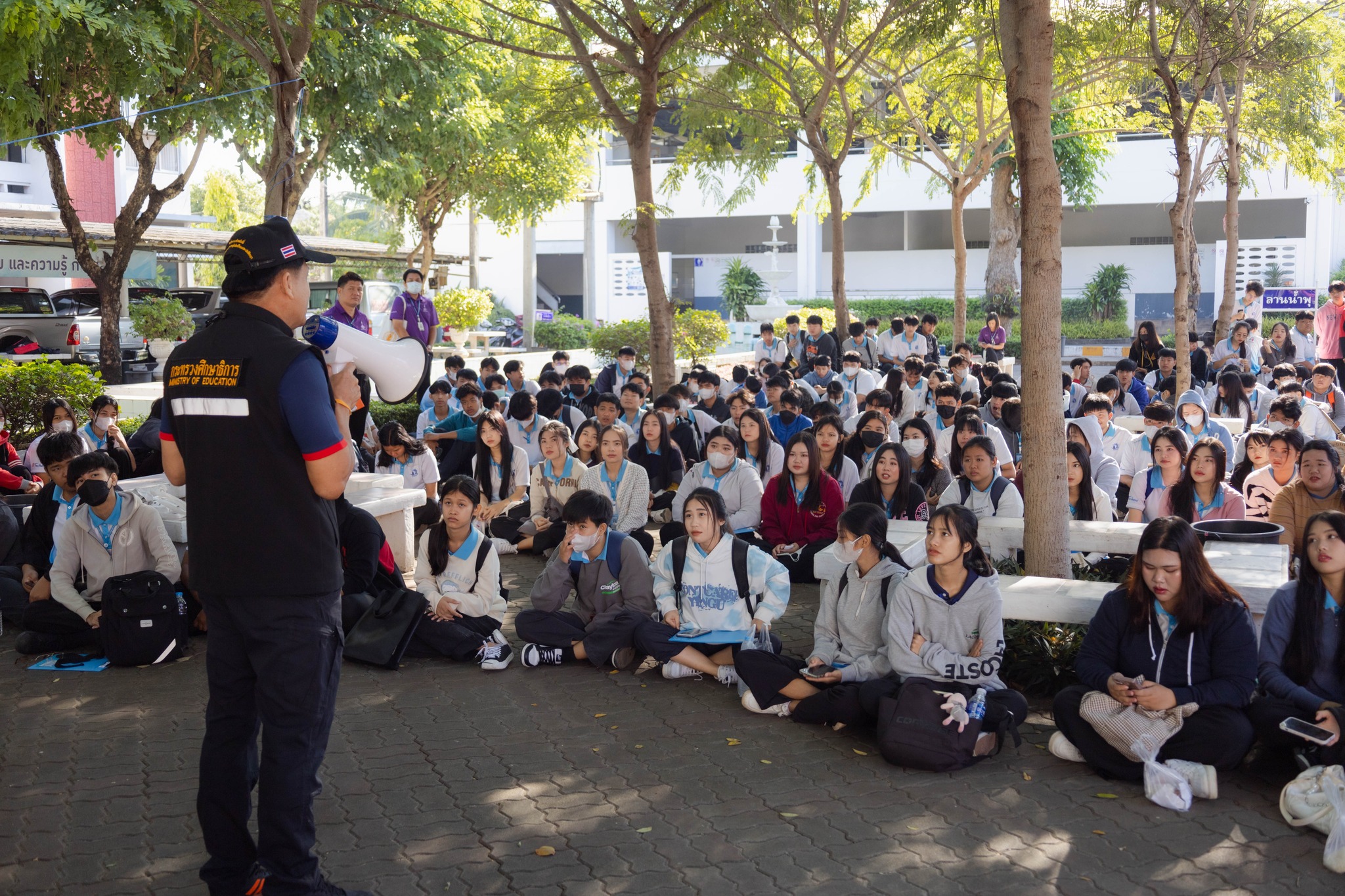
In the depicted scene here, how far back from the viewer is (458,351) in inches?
1179

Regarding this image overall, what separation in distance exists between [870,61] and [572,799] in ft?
50.9

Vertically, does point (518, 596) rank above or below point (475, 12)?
below

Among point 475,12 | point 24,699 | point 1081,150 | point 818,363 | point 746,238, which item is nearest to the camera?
point 24,699

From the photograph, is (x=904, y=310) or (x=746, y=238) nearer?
(x=904, y=310)

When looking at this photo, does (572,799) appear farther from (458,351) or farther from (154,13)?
(458,351)

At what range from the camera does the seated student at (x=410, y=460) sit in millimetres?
9047

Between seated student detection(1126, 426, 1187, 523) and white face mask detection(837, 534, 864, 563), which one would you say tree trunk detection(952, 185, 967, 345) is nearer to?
seated student detection(1126, 426, 1187, 523)

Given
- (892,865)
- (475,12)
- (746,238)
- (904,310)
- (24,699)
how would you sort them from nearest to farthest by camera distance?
(892,865) → (24,699) → (475,12) → (904,310) → (746,238)

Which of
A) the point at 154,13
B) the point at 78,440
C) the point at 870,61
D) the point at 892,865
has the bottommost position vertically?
the point at 892,865

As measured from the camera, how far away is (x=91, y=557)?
6.56 meters

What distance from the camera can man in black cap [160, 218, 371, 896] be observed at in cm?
333

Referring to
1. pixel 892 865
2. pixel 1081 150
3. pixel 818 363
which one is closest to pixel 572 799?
pixel 892 865

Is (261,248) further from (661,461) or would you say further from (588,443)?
(661,461)

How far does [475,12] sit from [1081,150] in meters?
18.1
